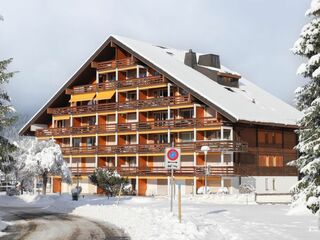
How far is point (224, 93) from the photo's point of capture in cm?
5947

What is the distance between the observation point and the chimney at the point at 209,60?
69.1 m

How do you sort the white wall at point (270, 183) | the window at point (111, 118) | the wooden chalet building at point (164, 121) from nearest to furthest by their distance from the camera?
the wooden chalet building at point (164, 121) < the white wall at point (270, 183) < the window at point (111, 118)

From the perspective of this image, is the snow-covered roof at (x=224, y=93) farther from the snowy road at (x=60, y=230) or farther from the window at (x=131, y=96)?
the snowy road at (x=60, y=230)

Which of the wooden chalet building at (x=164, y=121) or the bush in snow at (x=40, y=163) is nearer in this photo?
the bush in snow at (x=40, y=163)

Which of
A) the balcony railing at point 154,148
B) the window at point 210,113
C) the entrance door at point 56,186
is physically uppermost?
the window at point 210,113

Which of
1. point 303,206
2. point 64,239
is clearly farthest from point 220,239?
point 303,206

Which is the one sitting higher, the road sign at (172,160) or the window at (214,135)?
the window at (214,135)

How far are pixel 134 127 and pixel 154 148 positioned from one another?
4.37 m

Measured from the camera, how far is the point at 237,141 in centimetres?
5403

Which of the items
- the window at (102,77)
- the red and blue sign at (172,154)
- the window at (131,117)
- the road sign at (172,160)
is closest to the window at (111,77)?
the window at (102,77)

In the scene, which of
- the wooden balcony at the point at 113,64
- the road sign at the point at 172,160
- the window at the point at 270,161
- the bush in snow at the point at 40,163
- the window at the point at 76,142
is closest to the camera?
the road sign at the point at 172,160

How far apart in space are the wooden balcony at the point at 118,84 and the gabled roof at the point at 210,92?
4.49 feet

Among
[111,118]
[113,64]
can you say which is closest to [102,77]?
[113,64]

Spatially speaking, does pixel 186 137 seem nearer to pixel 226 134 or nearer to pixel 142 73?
pixel 226 134
